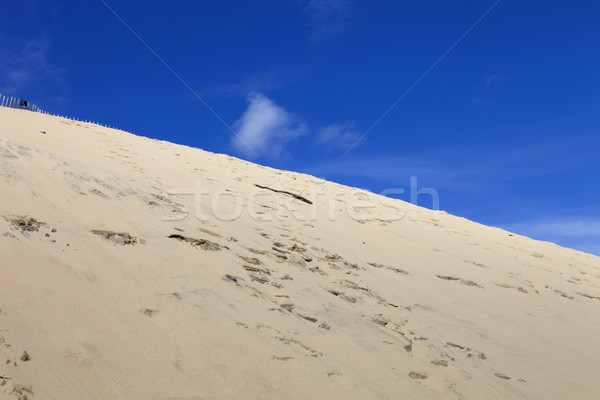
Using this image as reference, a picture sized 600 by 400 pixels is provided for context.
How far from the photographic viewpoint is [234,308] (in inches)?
127

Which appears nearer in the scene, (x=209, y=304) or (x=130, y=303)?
(x=130, y=303)

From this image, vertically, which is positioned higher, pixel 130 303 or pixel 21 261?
pixel 21 261

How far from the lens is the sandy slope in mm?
2357

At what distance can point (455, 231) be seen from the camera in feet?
34.2

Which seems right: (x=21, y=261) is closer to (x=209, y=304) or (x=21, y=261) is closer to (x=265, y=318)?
(x=209, y=304)

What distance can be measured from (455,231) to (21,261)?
381 inches

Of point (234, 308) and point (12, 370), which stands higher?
point (234, 308)

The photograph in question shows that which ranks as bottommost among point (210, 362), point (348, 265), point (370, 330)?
point (210, 362)

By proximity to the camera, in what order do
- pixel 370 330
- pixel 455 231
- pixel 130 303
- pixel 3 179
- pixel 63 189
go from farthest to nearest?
pixel 455 231 → pixel 63 189 → pixel 3 179 → pixel 370 330 → pixel 130 303

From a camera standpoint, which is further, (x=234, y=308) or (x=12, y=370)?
(x=234, y=308)

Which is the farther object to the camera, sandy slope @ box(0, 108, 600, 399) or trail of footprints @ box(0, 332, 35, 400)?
sandy slope @ box(0, 108, 600, 399)

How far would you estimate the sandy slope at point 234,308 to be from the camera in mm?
2357

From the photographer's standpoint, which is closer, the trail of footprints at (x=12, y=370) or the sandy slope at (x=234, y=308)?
the trail of footprints at (x=12, y=370)

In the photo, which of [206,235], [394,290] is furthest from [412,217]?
[206,235]
